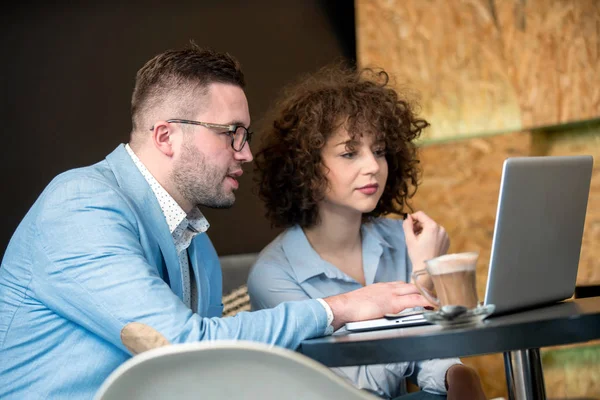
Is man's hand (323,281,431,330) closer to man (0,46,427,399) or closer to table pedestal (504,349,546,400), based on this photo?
man (0,46,427,399)

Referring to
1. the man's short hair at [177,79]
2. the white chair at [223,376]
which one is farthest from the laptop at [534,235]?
the man's short hair at [177,79]

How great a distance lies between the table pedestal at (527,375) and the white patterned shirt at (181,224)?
2.72 feet

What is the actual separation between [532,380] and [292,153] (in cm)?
130

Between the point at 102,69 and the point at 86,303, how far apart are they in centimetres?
178

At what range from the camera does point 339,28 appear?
12.3 feet

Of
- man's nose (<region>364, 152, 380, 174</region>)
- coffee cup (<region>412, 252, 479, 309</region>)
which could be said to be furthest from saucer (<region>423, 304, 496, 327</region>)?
man's nose (<region>364, 152, 380, 174</region>)

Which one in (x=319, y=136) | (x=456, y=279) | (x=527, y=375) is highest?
(x=319, y=136)

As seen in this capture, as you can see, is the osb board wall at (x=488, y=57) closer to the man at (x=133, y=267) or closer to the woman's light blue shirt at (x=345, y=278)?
the woman's light blue shirt at (x=345, y=278)

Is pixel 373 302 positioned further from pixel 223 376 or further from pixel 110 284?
pixel 223 376

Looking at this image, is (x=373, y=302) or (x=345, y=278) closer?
(x=373, y=302)

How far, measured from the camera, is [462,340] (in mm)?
1232

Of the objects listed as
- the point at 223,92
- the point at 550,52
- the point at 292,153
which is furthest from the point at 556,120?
the point at 223,92

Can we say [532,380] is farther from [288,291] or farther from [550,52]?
[550,52]

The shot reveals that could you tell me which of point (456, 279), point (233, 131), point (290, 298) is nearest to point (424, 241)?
point (290, 298)
